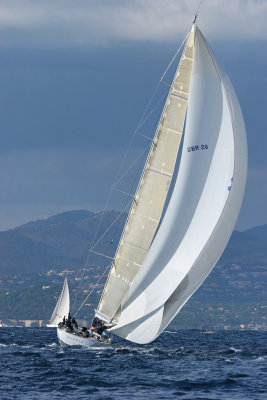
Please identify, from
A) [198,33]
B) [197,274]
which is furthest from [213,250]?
[198,33]

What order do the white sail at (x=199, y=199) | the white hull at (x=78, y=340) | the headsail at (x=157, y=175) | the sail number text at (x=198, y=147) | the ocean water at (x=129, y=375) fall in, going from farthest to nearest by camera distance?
1. the white hull at (x=78, y=340)
2. the headsail at (x=157, y=175)
3. the sail number text at (x=198, y=147)
4. the white sail at (x=199, y=199)
5. the ocean water at (x=129, y=375)

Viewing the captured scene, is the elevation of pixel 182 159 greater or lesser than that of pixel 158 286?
greater

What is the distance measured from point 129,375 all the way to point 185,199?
35.8ft

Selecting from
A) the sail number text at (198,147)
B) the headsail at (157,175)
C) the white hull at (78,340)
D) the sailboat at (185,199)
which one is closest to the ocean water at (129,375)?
the white hull at (78,340)

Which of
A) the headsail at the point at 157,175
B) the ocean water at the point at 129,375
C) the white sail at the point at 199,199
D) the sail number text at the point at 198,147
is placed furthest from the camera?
the headsail at the point at 157,175

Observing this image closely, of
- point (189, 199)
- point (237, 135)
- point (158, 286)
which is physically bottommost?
point (158, 286)

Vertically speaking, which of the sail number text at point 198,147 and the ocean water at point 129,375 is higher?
the sail number text at point 198,147

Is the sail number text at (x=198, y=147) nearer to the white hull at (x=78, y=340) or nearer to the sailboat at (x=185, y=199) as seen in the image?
the sailboat at (x=185, y=199)

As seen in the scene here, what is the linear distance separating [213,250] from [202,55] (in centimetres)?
1098

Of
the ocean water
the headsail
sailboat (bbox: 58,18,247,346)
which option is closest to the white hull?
the ocean water

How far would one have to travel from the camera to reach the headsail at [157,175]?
53844 mm

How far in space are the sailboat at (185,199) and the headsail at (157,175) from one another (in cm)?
6

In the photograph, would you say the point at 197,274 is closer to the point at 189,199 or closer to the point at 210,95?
the point at 189,199

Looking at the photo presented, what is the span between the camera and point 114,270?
184 ft
